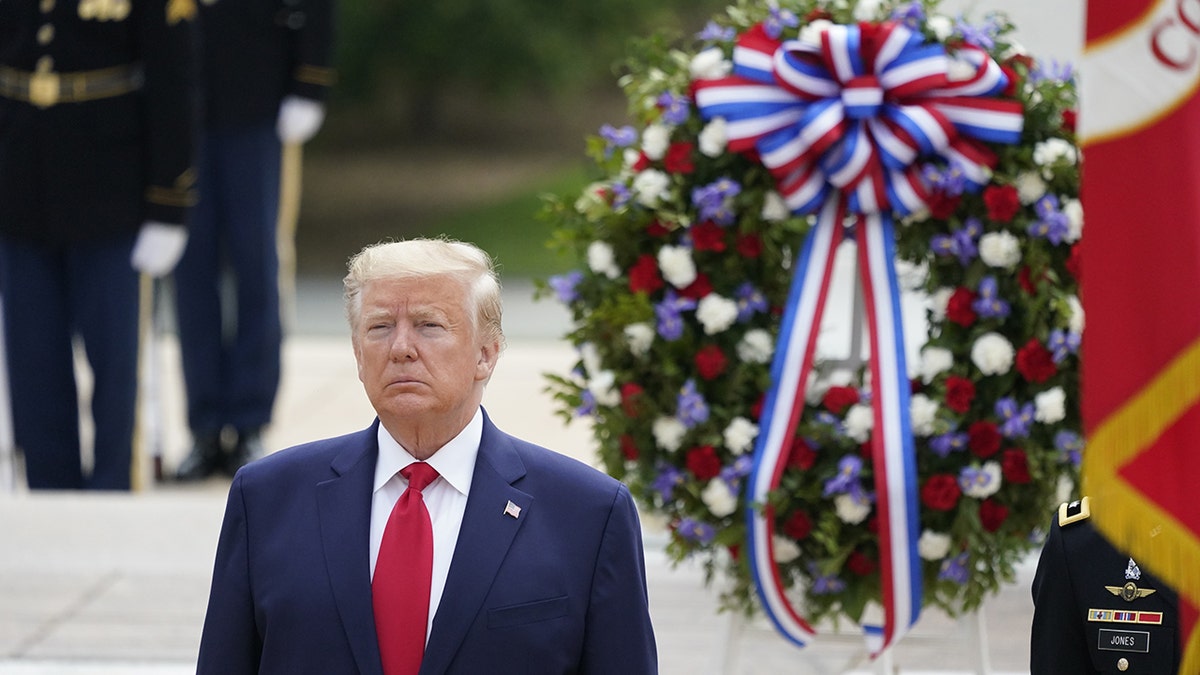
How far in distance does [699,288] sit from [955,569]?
78 centimetres

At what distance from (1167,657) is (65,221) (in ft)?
13.3

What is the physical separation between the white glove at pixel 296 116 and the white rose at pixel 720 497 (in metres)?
3.47

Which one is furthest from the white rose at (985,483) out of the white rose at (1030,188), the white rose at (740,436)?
the white rose at (1030,188)

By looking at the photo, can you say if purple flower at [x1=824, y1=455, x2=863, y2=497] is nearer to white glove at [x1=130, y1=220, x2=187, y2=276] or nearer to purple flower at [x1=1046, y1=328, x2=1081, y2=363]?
purple flower at [x1=1046, y1=328, x2=1081, y2=363]

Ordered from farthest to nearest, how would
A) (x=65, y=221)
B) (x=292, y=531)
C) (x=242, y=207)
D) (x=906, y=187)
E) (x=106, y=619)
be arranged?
(x=242, y=207) → (x=65, y=221) → (x=106, y=619) → (x=906, y=187) → (x=292, y=531)

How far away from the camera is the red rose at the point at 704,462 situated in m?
3.78

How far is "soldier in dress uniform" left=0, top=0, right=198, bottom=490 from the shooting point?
18.6 ft

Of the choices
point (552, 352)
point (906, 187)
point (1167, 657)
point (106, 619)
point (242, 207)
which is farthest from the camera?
point (552, 352)

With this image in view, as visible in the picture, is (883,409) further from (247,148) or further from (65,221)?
(247,148)

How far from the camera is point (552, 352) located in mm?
9586

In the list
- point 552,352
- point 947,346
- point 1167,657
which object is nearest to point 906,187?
point 947,346

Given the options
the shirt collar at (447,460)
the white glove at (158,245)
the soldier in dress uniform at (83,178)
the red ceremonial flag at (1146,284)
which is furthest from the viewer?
the white glove at (158,245)

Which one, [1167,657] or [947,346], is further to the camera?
[947,346]

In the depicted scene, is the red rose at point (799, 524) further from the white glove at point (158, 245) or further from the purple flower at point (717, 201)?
the white glove at point (158, 245)
